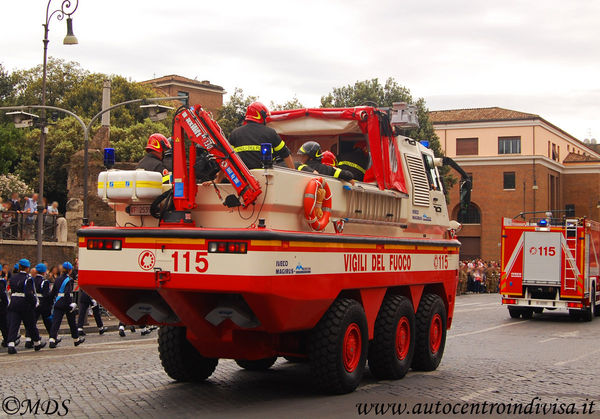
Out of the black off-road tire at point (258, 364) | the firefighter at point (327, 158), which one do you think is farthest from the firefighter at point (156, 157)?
the black off-road tire at point (258, 364)

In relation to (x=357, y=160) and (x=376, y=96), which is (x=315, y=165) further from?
(x=376, y=96)

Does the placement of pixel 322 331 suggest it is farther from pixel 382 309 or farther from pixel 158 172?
pixel 158 172

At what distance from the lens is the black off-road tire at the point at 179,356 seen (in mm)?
9789

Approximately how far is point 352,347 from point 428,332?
2.37 meters

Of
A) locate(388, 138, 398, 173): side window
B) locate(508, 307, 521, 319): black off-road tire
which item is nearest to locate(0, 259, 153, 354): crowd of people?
locate(388, 138, 398, 173): side window

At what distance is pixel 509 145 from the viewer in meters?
72.7

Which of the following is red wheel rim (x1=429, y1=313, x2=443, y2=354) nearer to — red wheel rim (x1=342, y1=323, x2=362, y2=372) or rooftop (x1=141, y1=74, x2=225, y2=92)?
red wheel rim (x1=342, y1=323, x2=362, y2=372)

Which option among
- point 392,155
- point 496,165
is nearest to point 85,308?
point 392,155

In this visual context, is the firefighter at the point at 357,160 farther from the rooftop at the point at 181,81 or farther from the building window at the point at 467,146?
the rooftop at the point at 181,81

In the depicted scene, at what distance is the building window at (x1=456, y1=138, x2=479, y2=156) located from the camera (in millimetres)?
73375

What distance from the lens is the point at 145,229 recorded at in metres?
8.34

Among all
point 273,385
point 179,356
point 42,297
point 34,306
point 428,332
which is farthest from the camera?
point 42,297

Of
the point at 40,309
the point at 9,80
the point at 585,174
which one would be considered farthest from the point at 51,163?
the point at 585,174

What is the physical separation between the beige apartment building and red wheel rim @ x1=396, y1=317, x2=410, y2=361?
193 feet
